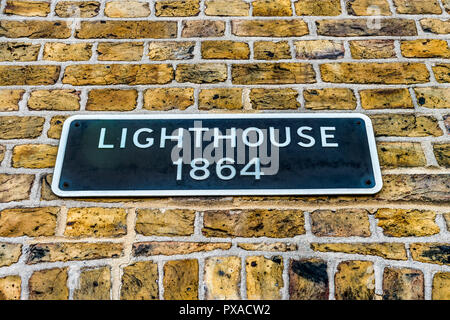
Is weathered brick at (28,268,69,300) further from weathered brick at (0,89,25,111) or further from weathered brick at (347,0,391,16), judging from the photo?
weathered brick at (347,0,391,16)

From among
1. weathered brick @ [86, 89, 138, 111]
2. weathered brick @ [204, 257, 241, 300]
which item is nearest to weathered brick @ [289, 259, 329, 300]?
weathered brick @ [204, 257, 241, 300]

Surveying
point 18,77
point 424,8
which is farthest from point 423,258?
point 18,77

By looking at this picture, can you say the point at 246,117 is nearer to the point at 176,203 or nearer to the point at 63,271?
the point at 176,203

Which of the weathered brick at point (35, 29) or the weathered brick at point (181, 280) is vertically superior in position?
the weathered brick at point (35, 29)

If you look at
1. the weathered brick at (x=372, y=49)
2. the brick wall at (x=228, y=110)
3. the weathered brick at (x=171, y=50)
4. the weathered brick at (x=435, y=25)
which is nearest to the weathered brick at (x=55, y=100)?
the brick wall at (x=228, y=110)

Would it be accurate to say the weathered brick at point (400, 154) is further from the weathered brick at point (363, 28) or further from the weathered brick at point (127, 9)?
the weathered brick at point (127, 9)

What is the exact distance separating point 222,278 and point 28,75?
0.77 m

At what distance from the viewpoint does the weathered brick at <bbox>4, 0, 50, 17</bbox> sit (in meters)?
1.24

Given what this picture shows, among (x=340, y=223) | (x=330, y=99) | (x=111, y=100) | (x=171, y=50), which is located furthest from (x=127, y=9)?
(x=340, y=223)

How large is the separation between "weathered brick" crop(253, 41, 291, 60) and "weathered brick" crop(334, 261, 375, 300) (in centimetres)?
59

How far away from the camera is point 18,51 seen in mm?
1187

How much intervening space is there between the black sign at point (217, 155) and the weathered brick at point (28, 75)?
17cm

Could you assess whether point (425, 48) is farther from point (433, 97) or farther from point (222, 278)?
point (222, 278)

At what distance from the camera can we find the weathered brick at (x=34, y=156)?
102cm
